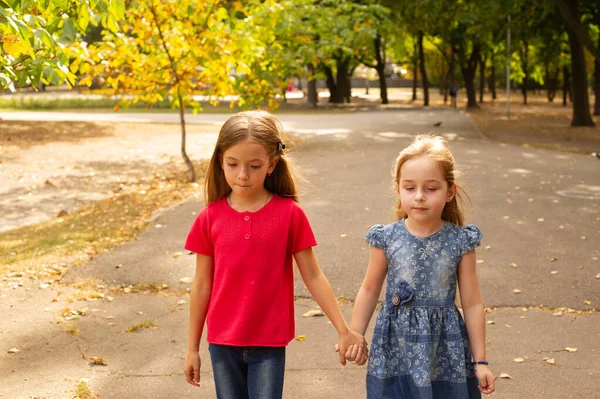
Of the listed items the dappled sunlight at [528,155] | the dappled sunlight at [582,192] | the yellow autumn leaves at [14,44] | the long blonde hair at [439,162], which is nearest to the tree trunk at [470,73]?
the dappled sunlight at [528,155]

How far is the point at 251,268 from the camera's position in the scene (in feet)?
9.78

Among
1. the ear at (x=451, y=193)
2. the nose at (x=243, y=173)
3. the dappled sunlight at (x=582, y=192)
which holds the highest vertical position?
the nose at (x=243, y=173)

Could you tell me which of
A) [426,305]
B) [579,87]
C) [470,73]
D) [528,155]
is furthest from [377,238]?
[470,73]

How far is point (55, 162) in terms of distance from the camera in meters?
18.1

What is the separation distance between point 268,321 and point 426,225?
2.20 feet

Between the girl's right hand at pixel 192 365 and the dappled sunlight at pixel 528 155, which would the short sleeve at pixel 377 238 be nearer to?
the girl's right hand at pixel 192 365

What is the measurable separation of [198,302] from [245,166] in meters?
0.56

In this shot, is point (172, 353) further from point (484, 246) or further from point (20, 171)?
point (20, 171)

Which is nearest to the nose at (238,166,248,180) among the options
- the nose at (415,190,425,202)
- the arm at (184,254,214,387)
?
the arm at (184,254,214,387)

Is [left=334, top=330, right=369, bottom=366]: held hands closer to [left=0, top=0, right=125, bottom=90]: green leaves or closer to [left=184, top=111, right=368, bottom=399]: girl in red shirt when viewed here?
[left=184, top=111, right=368, bottom=399]: girl in red shirt

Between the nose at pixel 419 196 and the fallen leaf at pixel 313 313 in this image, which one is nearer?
the nose at pixel 419 196

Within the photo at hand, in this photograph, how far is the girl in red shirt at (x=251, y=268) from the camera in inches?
117

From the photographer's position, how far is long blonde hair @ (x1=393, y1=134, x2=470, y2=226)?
2.98 meters

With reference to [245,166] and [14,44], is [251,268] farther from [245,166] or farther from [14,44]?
[14,44]
